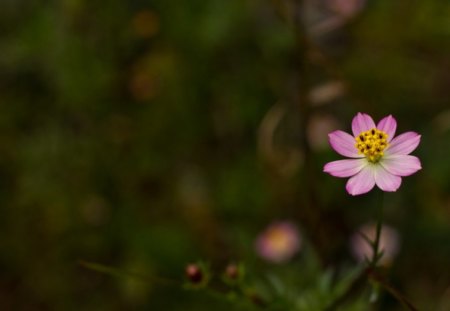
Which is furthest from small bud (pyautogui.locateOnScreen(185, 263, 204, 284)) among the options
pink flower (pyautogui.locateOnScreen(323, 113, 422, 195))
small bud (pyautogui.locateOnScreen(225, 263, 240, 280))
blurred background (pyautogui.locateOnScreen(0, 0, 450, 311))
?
blurred background (pyautogui.locateOnScreen(0, 0, 450, 311))

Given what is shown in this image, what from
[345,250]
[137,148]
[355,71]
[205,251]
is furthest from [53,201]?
[355,71]

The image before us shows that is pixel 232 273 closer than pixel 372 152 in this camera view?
No

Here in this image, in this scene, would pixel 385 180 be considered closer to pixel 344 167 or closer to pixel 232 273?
pixel 344 167

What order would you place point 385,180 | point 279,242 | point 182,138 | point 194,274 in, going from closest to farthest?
point 385,180 < point 194,274 < point 279,242 < point 182,138

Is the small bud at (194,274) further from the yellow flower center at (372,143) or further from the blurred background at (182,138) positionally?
the blurred background at (182,138)

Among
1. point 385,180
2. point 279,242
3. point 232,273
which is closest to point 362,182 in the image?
point 385,180

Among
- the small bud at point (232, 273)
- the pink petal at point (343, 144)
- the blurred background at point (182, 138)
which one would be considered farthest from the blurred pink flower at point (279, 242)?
the pink petal at point (343, 144)
